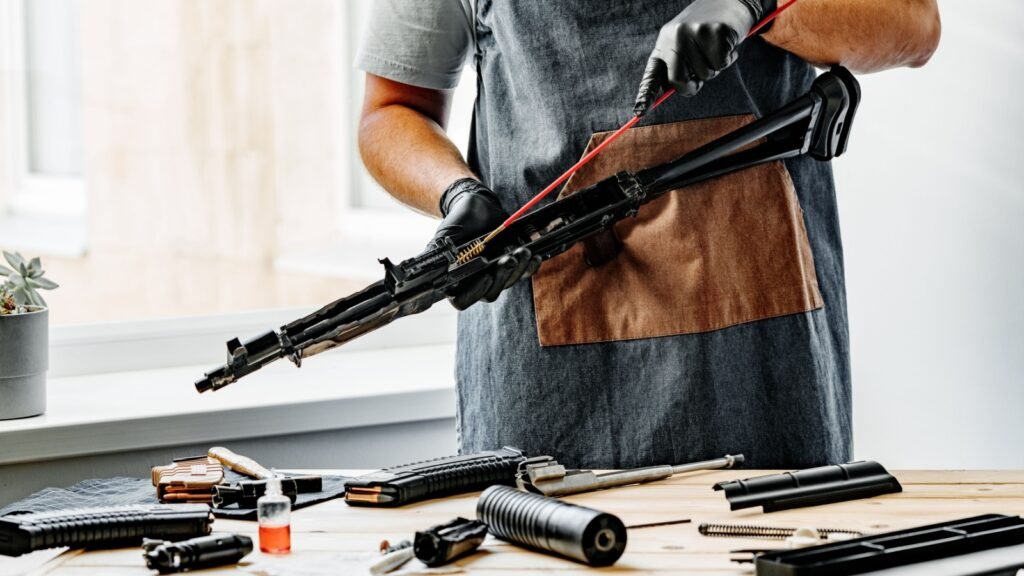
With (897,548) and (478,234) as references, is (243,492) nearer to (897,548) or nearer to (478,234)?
(478,234)

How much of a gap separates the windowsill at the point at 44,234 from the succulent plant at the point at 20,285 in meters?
0.54

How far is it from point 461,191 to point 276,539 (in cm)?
51

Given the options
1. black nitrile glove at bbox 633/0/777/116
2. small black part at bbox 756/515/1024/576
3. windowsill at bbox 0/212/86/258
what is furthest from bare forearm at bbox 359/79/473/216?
A: windowsill at bbox 0/212/86/258

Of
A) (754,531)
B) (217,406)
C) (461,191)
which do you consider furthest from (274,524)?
(217,406)

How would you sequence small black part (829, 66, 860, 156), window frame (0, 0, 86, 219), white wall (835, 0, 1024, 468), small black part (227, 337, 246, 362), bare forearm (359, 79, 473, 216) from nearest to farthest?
small black part (227, 337, 246, 362) → small black part (829, 66, 860, 156) → bare forearm (359, 79, 473, 216) → white wall (835, 0, 1024, 468) → window frame (0, 0, 86, 219)

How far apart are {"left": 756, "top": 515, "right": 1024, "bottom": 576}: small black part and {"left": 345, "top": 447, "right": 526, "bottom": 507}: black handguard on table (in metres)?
0.36

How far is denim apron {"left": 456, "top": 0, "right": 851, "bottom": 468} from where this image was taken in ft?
4.37

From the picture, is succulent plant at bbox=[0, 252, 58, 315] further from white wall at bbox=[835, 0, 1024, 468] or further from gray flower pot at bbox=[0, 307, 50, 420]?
white wall at bbox=[835, 0, 1024, 468]

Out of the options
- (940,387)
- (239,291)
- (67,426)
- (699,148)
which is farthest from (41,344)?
(940,387)

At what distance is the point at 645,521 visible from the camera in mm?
1028

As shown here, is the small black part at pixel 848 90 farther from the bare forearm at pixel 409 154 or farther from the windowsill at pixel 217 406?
the windowsill at pixel 217 406

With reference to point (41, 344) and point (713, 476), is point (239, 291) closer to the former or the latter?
point (41, 344)

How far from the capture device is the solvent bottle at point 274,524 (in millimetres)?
964

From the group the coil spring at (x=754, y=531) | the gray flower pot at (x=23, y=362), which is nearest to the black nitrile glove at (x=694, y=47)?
the coil spring at (x=754, y=531)
